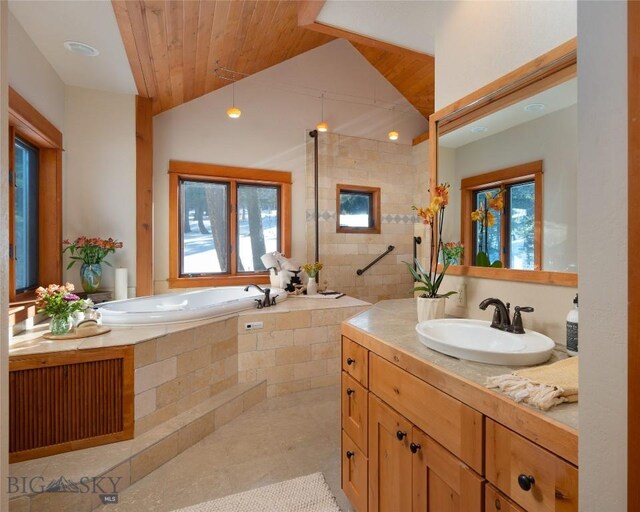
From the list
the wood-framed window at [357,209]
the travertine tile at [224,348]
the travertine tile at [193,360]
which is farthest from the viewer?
the wood-framed window at [357,209]

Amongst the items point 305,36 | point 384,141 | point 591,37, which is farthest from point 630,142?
point 384,141

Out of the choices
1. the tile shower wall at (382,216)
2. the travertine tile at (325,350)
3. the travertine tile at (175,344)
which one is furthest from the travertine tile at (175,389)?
the tile shower wall at (382,216)

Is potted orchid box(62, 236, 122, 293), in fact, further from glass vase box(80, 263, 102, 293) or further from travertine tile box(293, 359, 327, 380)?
travertine tile box(293, 359, 327, 380)

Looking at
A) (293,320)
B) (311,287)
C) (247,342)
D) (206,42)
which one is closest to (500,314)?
(293,320)

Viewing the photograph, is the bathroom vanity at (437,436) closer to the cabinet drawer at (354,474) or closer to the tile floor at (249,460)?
the cabinet drawer at (354,474)

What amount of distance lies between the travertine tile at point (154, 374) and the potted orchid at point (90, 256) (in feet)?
4.65

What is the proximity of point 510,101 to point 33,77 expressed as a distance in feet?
10.2

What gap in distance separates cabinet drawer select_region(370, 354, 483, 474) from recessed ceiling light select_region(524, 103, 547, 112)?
117cm

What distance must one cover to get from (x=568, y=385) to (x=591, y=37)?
704 millimetres

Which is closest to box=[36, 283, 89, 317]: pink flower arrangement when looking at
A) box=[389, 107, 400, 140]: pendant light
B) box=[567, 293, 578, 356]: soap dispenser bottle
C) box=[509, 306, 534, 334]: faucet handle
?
box=[509, 306, 534, 334]: faucet handle

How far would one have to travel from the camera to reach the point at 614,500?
1.59 feet

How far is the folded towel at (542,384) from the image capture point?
0.75 meters

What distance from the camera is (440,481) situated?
0.99m

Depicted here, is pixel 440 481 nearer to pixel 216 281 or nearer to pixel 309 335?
pixel 309 335
